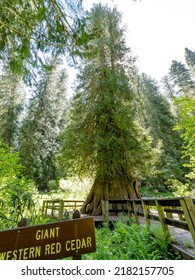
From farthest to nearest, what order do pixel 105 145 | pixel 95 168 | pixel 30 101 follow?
pixel 30 101 → pixel 95 168 → pixel 105 145

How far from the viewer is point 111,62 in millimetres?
11039

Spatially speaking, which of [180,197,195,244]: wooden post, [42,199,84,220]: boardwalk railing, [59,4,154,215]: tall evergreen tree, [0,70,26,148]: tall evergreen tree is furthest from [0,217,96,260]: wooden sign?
[0,70,26,148]: tall evergreen tree

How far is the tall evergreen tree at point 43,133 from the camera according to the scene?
19406mm

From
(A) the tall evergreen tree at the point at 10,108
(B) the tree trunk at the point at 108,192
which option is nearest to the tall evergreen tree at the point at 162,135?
(B) the tree trunk at the point at 108,192

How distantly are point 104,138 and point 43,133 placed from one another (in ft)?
51.1

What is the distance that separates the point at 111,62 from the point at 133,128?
472cm

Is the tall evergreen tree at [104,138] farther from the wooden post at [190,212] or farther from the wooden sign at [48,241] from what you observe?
the wooden sign at [48,241]

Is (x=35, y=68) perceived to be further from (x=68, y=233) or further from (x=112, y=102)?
(x=112, y=102)

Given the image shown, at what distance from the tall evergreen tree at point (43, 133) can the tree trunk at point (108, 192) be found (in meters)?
11.1

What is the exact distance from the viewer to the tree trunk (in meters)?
8.82

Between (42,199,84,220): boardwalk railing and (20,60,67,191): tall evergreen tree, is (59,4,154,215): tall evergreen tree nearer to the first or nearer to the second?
(42,199,84,220): boardwalk railing

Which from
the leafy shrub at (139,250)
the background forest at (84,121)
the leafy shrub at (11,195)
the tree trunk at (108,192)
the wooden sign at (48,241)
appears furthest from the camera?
the tree trunk at (108,192)

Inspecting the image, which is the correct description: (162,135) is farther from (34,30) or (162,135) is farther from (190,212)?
(190,212)

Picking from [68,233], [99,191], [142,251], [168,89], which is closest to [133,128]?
[99,191]
